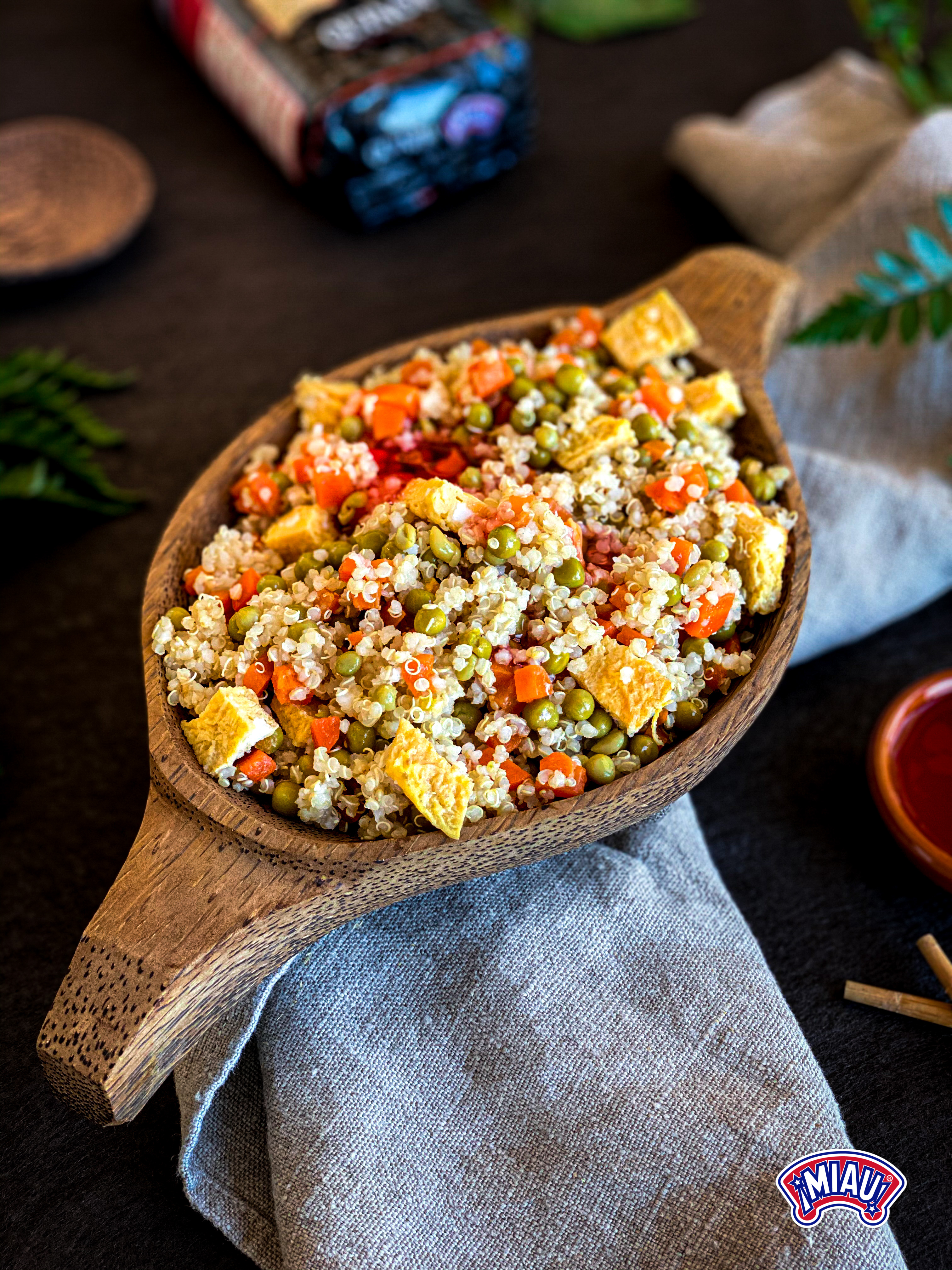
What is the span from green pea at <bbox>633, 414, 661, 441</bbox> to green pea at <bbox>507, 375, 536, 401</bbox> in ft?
0.63

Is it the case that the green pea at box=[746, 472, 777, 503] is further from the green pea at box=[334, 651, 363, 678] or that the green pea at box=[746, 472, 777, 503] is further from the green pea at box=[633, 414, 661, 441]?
the green pea at box=[334, 651, 363, 678]

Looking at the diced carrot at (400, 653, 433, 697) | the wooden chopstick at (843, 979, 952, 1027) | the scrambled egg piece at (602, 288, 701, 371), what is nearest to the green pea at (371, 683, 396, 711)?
the diced carrot at (400, 653, 433, 697)

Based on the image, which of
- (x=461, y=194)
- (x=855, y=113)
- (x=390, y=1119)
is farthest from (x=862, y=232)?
(x=390, y=1119)

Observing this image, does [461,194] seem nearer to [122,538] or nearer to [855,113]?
[855,113]

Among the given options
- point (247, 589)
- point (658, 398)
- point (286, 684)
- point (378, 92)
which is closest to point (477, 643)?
point (286, 684)

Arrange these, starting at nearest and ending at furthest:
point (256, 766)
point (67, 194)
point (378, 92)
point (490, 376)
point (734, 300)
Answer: point (256, 766), point (490, 376), point (734, 300), point (378, 92), point (67, 194)

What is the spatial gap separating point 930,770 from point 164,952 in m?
1.30

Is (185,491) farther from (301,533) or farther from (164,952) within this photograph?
(164,952)

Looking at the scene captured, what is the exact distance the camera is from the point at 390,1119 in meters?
1.55

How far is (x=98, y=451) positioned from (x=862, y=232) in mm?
1876

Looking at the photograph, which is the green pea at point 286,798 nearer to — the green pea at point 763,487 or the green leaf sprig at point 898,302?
the green pea at point 763,487

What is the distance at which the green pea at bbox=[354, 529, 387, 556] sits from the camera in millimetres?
1580

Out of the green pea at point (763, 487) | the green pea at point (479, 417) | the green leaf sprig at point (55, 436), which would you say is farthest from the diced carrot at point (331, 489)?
the green leaf sprig at point (55, 436)

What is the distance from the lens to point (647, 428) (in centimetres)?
169
